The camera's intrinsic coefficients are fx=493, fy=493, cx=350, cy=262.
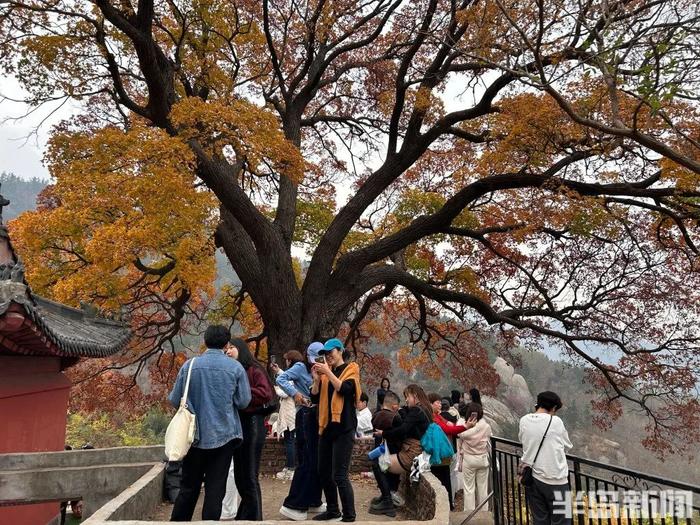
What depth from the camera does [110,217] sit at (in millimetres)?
7691

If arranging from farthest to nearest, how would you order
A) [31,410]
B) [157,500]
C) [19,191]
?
[19,191], [31,410], [157,500]

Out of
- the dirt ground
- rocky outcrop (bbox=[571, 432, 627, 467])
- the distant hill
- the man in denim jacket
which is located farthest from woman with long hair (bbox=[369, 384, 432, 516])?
the distant hill

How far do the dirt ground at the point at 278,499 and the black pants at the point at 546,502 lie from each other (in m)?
1.76

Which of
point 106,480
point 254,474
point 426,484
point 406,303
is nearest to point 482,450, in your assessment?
point 426,484

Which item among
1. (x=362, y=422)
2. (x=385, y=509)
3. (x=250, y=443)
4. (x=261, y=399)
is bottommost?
(x=385, y=509)

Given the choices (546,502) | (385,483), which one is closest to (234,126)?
(385,483)

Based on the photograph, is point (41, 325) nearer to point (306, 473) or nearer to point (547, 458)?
point (306, 473)

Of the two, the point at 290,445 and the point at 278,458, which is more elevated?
the point at 290,445

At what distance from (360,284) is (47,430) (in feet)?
20.7

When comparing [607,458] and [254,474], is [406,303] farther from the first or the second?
[607,458]

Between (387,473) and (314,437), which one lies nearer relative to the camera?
(314,437)

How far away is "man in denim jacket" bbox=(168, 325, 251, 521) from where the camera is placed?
3836 millimetres

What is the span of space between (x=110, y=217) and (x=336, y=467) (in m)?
5.46

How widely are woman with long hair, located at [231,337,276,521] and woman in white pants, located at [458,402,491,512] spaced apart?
3425 millimetres
